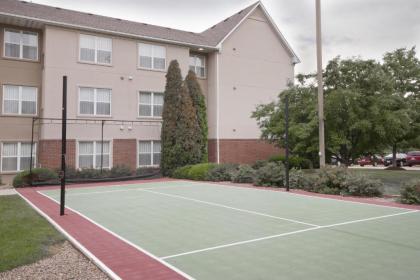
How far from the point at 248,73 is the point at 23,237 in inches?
912

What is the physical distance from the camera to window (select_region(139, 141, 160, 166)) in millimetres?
24781

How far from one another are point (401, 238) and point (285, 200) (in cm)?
573

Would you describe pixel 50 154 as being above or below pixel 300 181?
above

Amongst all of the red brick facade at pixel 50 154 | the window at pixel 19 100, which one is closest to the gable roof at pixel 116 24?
the window at pixel 19 100

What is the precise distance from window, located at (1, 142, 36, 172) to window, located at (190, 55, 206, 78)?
12383 mm

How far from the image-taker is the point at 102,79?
23.2 metres

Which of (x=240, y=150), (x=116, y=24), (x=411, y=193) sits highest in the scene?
(x=116, y=24)

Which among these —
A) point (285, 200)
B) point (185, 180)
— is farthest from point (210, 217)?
point (185, 180)

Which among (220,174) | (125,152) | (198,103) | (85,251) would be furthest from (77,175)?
(85,251)

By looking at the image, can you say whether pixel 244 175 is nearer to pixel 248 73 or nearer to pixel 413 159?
pixel 248 73

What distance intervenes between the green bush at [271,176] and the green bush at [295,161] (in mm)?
9197

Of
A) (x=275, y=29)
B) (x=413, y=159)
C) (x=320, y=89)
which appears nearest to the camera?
(x=320, y=89)

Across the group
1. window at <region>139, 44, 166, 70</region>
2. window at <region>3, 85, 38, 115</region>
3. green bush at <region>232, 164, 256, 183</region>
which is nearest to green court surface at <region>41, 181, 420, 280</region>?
green bush at <region>232, 164, 256, 183</region>

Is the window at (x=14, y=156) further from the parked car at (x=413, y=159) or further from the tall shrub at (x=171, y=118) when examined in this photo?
the parked car at (x=413, y=159)
